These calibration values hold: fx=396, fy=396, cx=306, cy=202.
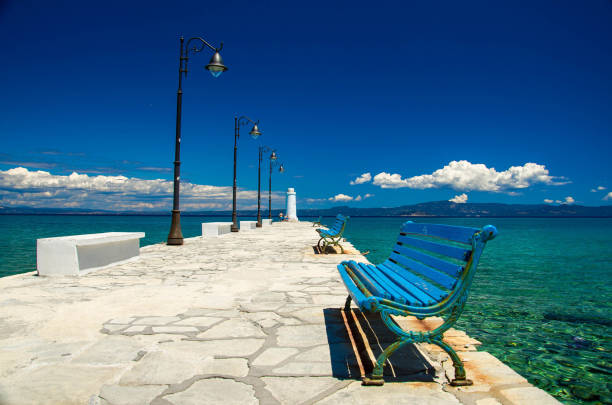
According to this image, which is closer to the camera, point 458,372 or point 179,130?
point 458,372

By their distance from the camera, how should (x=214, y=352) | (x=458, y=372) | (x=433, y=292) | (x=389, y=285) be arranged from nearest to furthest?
(x=458, y=372)
(x=433, y=292)
(x=214, y=352)
(x=389, y=285)

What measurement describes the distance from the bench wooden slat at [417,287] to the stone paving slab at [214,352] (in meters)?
0.55

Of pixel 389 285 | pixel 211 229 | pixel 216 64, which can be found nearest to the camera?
pixel 389 285

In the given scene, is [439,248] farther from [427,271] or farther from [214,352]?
[214,352]

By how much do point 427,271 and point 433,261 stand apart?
0.11 metres

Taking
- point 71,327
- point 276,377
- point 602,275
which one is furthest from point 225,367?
point 602,275

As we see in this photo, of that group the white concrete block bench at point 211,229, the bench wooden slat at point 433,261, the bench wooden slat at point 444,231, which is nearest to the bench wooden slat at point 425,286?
the bench wooden slat at point 433,261

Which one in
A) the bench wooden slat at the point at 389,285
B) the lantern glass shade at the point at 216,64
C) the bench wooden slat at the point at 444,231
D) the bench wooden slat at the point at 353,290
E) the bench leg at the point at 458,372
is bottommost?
the bench leg at the point at 458,372

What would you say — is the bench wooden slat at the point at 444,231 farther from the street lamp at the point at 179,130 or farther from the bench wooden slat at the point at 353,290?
the street lamp at the point at 179,130

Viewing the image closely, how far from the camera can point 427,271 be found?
3.38m

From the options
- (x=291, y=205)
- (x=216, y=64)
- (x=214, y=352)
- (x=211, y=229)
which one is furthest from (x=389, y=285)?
(x=291, y=205)

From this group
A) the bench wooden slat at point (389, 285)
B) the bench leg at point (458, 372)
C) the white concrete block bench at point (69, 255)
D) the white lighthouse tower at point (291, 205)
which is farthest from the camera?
the white lighthouse tower at point (291, 205)

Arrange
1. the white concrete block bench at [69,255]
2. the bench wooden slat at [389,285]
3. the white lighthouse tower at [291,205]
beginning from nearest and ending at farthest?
the bench wooden slat at [389,285] < the white concrete block bench at [69,255] < the white lighthouse tower at [291,205]

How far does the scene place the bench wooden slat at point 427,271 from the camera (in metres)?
2.83
